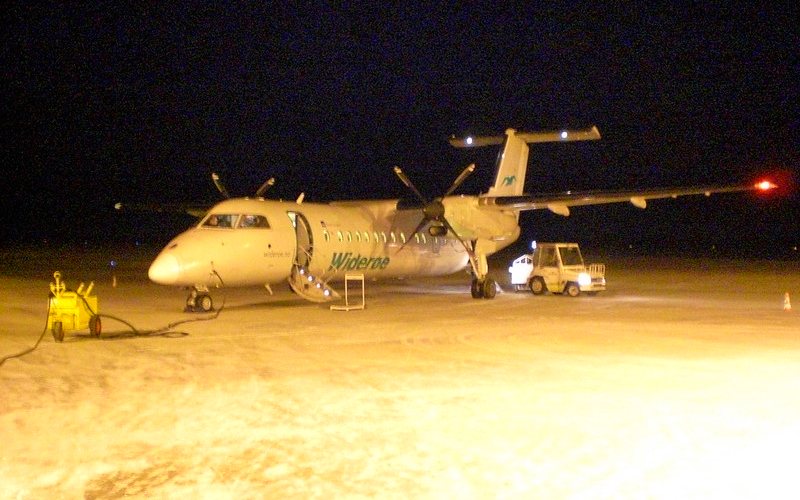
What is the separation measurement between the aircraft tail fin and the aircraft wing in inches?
55.2

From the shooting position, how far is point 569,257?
27656 millimetres

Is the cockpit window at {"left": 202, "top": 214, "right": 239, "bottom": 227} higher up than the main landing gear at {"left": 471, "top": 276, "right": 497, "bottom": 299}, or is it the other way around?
the cockpit window at {"left": 202, "top": 214, "right": 239, "bottom": 227}

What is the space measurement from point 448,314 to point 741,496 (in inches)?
561

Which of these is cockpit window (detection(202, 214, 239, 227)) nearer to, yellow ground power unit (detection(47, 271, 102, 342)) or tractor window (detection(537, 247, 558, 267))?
yellow ground power unit (detection(47, 271, 102, 342))

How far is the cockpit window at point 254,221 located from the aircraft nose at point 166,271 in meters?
2.45

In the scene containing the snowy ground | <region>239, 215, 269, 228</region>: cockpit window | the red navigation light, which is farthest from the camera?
<region>239, 215, 269, 228</region>: cockpit window

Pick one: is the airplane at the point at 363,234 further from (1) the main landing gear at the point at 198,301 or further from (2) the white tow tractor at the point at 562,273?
(2) the white tow tractor at the point at 562,273

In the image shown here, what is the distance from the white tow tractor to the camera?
88.3 ft

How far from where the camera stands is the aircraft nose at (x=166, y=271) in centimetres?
1922

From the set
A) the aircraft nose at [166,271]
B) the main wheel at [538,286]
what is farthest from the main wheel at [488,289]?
the aircraft nose at [166,271]

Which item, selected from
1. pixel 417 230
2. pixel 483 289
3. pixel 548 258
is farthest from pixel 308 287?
pixel 548 258

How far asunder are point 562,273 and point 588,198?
111 inches

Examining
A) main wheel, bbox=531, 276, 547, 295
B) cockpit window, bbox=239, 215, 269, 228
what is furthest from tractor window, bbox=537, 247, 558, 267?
cockpit window, bbox=239, 215, 269, 228

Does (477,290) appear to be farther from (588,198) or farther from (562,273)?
(588,198)
